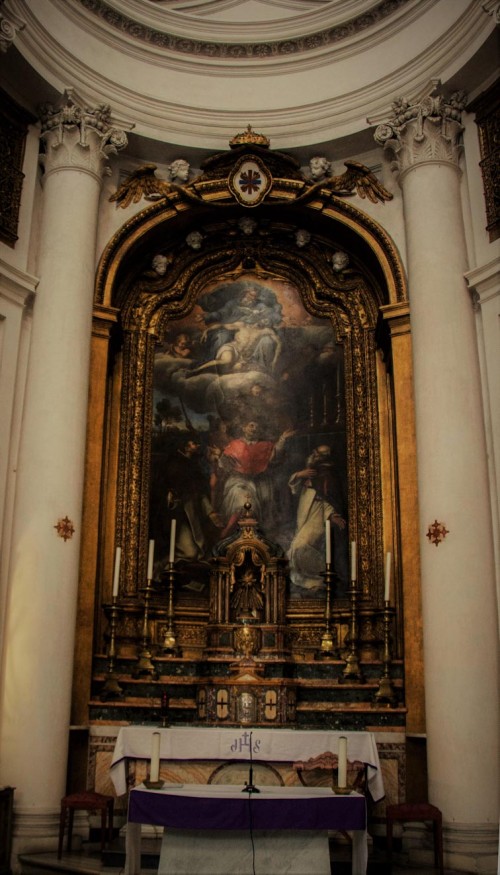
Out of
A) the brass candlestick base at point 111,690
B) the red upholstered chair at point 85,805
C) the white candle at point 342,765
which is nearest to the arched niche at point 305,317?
the brass candlestick base at point 111,690

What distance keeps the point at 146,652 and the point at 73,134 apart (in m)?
5.94

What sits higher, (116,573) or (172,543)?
(172,543)

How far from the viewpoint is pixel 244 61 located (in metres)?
12.4

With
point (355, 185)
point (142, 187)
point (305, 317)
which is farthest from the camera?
point (305, 317)

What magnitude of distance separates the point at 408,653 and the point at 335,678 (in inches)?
39.2

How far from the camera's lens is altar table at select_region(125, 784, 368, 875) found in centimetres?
643

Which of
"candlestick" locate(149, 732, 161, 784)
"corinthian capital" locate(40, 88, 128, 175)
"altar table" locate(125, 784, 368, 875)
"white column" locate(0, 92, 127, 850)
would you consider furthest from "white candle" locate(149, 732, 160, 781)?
"corinthian capital" locate(40, 88, 128, 175)

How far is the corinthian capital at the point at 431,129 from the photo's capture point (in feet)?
35.6

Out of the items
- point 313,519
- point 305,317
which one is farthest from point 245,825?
point 305,317

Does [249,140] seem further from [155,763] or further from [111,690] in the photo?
[155,763]

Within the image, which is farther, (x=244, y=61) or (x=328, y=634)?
(x=244, y=61)

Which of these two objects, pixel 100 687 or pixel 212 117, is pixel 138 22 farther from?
pixel 100 687

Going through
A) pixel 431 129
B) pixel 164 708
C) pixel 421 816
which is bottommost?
pixel 421 816

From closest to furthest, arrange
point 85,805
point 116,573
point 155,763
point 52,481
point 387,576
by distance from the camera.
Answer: point 155,763 < point 85,805 < point 52,481 < point 387,576 < point 116,573
